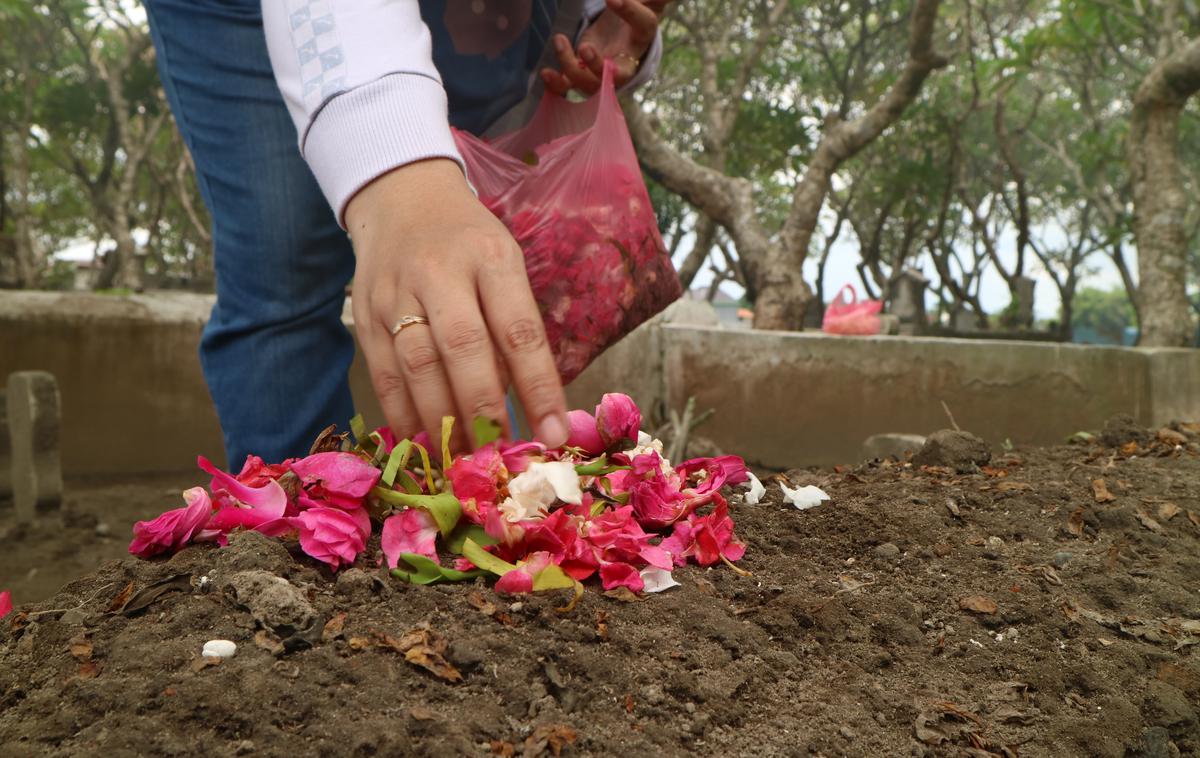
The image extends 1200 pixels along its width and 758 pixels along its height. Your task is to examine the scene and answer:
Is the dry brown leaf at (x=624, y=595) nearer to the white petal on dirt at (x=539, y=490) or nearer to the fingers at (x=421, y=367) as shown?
the white petal on dirt at (x=539, y=490)

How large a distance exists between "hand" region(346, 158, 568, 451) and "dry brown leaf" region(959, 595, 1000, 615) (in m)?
0.56

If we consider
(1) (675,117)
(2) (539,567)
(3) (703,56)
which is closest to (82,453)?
(2) (539,567)

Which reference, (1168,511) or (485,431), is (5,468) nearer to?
(485,431)

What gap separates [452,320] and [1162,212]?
13.3ft

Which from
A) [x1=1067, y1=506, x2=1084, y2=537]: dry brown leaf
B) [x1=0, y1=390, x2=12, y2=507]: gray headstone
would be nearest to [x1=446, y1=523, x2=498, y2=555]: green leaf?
[x1=1067, y1=506, x2=1084, y2=537]: dry brown leaf

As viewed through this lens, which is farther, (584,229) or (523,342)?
(584,229)

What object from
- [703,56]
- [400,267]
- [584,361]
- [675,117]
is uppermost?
[675,117]

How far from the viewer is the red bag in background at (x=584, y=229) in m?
1.74

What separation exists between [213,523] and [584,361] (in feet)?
2.51

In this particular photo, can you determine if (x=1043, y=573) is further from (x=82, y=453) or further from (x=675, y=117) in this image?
(x=675, y=117)

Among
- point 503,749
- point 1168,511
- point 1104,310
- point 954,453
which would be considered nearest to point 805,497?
point 954,453

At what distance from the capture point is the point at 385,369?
40.9 inches

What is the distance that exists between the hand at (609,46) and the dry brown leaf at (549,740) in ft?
5.01

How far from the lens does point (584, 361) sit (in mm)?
1743
